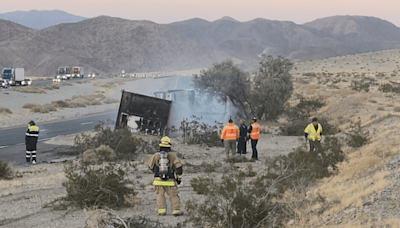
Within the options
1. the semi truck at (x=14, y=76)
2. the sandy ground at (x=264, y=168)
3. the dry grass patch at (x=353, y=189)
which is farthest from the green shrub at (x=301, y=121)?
the semi truck at (x=14, y=76)

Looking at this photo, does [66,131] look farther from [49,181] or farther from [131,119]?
[49,181]

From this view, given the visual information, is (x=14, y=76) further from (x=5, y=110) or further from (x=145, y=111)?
(x=145, y=111)

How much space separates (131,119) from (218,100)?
8306 millimetres

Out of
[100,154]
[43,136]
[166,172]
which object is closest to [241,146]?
[100,154]

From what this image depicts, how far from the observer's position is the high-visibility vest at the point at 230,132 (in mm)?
17922

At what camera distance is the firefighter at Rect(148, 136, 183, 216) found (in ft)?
32.4

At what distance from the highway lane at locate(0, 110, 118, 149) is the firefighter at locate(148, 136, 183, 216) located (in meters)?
14.9

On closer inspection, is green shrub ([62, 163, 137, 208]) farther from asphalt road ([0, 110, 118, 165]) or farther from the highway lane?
the highway lane

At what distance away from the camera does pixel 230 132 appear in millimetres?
18000

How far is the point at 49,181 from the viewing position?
47.8 ft

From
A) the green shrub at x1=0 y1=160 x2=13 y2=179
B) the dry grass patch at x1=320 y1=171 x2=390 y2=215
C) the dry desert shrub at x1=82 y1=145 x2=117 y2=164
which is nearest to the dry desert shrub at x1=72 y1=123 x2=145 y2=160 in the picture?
the dry desert shrub at x1=82 y1=145 x2=117 y2=164

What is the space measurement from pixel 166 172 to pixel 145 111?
1460cm

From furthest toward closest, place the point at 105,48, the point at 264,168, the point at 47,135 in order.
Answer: the point at 105,48, the point at 47,135, the point at 264,168

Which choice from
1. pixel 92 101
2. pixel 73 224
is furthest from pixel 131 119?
pixel 92 101
